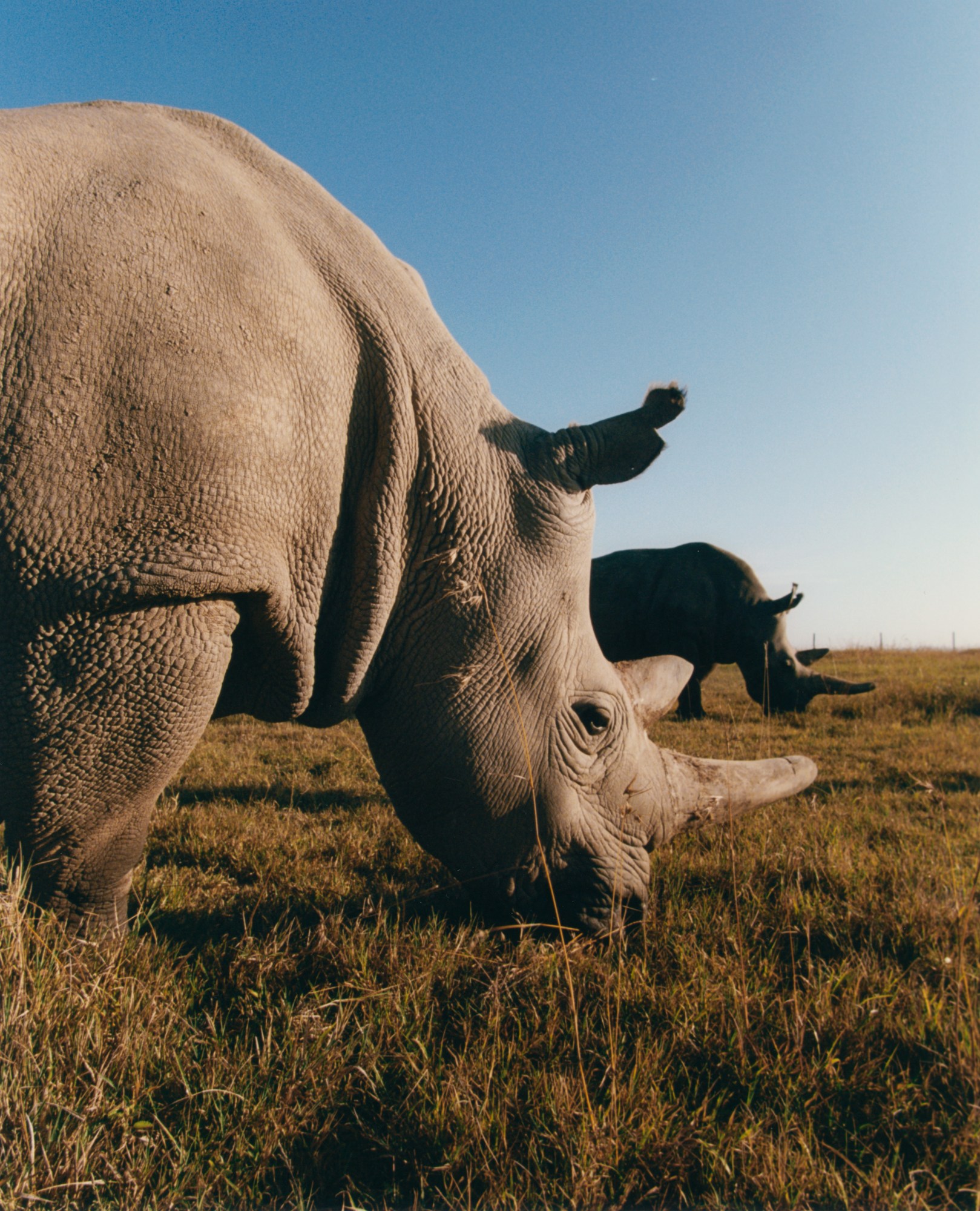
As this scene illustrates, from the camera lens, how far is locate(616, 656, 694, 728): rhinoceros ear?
310cm

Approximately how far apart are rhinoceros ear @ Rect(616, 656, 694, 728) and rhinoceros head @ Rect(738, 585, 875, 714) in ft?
20.5

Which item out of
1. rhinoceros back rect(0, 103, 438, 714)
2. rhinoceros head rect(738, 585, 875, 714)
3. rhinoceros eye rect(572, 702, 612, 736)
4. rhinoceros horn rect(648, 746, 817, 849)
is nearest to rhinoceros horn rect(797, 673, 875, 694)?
rhinoceros head rect(738, 585, 875, 714)

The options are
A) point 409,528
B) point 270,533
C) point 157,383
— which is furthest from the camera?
point 409,528

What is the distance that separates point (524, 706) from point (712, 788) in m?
1.07

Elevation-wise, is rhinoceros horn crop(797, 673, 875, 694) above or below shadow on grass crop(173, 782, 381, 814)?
above

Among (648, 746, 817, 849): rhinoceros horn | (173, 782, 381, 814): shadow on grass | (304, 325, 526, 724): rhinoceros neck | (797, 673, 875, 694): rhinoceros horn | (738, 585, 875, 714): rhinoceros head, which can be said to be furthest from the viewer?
(738, 585, 875, 714): rhinoceros head

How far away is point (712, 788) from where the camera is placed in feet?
10.4

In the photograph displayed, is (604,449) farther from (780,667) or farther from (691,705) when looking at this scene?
(780,667)

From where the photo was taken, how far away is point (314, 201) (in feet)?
7.95

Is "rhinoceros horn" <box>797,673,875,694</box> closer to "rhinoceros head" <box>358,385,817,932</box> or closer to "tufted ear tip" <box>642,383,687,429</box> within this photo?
"rhinoceros head" <box>358,385,817,932</box>

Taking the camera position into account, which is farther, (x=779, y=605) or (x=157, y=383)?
(x=779, y=605)

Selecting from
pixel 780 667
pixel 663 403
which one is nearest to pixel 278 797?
pixel 663 403

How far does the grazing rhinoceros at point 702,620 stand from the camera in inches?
376

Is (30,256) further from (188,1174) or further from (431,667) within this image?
(188,1174)
